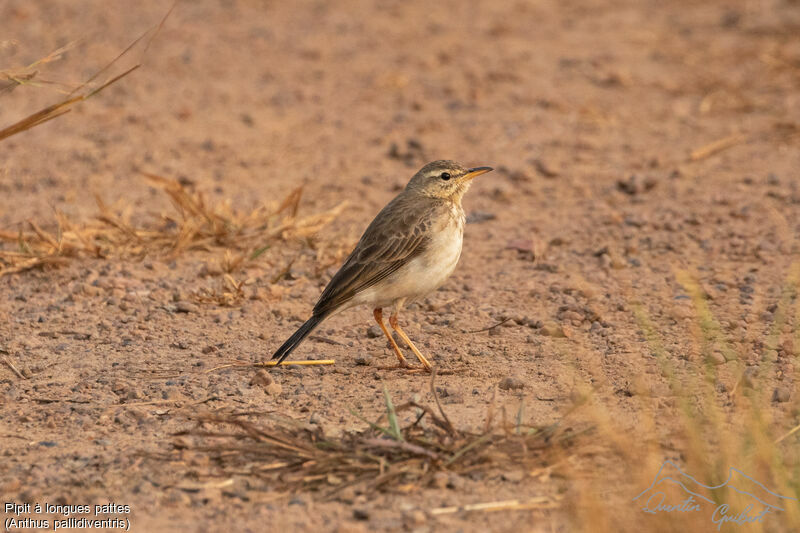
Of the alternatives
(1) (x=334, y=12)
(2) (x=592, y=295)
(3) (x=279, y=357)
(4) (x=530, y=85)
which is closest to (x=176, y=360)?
(3) (x=279, y=357)

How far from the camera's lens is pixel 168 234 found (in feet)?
25.3

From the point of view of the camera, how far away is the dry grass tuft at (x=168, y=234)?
23.7ft

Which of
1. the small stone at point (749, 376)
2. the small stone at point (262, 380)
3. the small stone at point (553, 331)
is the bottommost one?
the small stone at point (553, 331)

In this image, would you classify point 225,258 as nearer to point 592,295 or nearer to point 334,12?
point 592,295

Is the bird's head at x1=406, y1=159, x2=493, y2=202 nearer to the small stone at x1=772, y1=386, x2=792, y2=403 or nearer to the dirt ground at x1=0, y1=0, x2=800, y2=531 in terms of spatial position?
the dirt ground at x1=0, y1=0, x2=800, y2=531

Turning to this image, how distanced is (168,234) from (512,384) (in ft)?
11.5

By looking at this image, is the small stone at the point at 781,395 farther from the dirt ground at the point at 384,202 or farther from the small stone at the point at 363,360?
the small stone at the point at 363,360

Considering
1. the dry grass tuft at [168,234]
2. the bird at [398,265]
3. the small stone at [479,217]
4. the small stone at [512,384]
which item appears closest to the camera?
the small stone at [512,384]

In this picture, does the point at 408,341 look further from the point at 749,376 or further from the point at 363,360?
the point at 749,376

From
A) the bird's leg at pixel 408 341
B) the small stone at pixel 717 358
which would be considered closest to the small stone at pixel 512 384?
the bird's leg at pixel 408 341

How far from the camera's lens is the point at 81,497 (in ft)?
13.9

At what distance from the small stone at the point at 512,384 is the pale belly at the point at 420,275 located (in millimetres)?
824

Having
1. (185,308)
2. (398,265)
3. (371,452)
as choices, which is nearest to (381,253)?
(398,265)

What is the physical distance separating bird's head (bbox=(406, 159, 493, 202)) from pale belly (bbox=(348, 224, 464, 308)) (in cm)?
54
